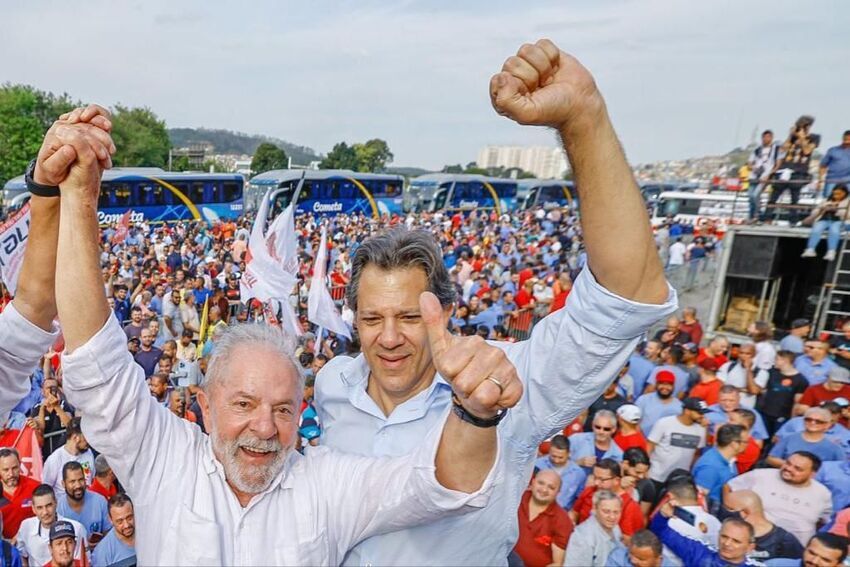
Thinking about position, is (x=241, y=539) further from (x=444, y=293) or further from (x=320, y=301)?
(x=320, y=301)

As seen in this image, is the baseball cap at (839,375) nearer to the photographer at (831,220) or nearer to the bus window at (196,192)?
the photographer at (831,220)

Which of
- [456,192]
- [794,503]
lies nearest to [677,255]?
[794,503]

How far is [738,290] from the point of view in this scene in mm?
9023

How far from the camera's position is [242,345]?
1.49 m

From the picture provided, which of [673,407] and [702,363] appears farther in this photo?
[702,363]

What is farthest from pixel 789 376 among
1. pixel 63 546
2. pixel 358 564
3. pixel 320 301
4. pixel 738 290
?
pixel 63 546

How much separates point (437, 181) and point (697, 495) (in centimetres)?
3107

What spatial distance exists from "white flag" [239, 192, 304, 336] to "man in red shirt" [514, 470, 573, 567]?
405 cm

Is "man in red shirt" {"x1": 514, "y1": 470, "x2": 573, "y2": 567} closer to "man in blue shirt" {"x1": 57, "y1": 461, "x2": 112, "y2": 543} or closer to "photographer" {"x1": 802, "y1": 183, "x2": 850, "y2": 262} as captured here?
"man in blue shirt" {"x1": 57, "y1": 461, "x2": 112, "y2": 543}

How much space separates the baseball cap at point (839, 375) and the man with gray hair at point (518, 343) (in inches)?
193

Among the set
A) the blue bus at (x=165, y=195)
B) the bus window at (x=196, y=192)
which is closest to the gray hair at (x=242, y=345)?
the blue bus at (x=165, y=195)

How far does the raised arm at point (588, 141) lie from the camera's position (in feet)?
3.65

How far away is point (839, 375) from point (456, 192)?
29.7 m

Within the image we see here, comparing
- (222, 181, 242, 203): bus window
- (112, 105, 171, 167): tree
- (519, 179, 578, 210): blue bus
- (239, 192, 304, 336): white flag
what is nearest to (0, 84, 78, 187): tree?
(112, 105, 171, 167): tree
